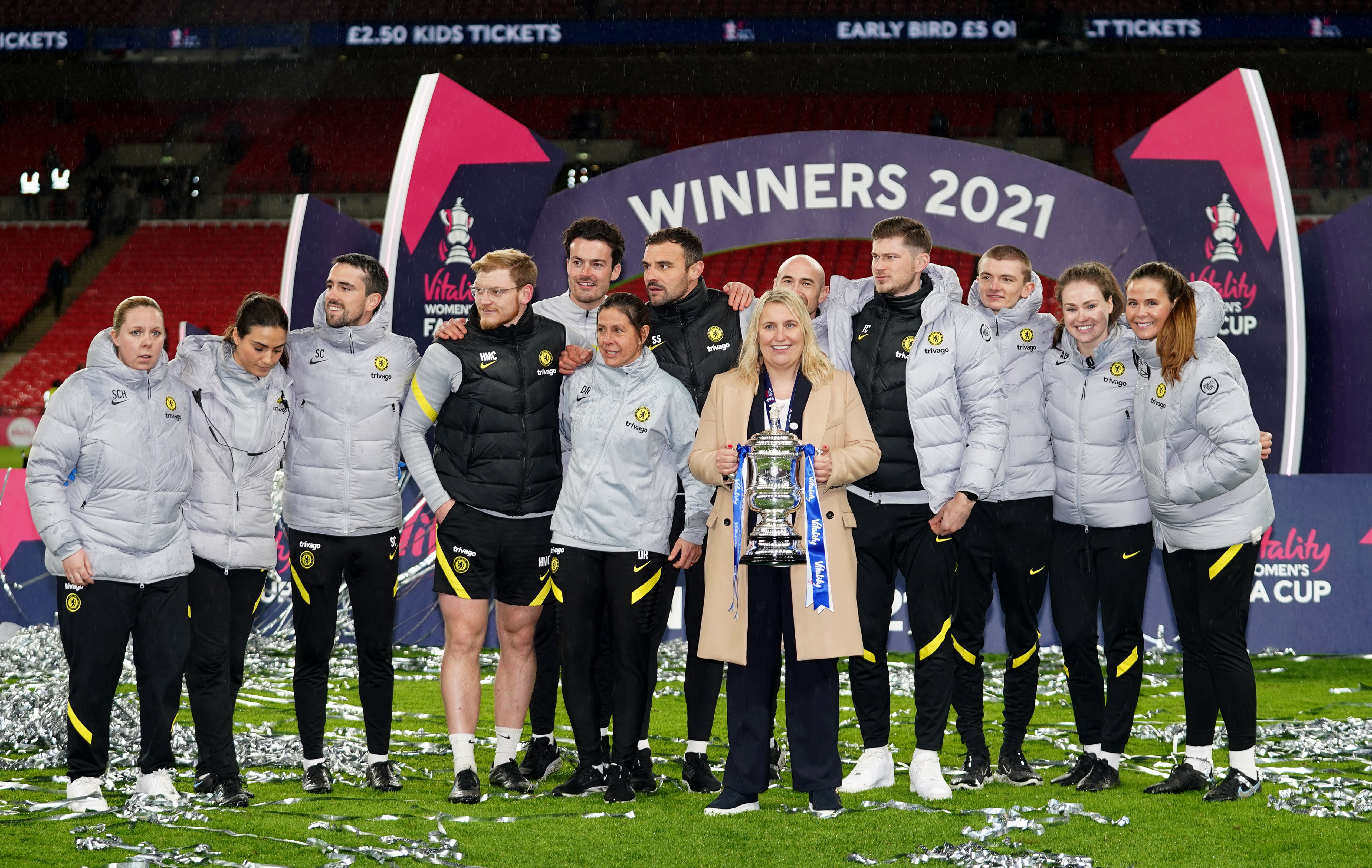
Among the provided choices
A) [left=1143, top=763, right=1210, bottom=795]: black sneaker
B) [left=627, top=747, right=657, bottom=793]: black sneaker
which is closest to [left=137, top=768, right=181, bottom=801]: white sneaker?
[left=627, top=747, right=657, bottom=793]: black sneaker

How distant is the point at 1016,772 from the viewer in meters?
4.96

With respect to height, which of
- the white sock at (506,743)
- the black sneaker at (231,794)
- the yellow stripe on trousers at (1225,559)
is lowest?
the black sneaker at (231,794)

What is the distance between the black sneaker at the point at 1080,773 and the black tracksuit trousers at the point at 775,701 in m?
1.00

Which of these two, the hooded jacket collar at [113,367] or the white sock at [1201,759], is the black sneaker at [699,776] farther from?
the hooded jacket collar at [113,367]

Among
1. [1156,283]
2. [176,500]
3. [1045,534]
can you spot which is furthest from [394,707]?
[1156,283]

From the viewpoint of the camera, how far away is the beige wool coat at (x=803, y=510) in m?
4.37

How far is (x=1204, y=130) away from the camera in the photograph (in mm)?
8461

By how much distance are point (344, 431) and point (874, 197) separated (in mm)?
4690

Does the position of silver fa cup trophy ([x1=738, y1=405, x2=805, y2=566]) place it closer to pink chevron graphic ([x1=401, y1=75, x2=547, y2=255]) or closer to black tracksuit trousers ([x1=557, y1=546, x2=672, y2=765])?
black tracksuit trousers ([x1=557, y1=546, x2=672, y2=765])

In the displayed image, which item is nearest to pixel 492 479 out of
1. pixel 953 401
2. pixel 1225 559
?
pixel 953 401

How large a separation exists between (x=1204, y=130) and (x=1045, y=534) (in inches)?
179

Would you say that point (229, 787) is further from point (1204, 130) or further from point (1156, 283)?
point (1204, 130)

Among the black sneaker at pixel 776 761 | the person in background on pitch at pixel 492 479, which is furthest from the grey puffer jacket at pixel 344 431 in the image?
the black sneaker at pixel 776 761

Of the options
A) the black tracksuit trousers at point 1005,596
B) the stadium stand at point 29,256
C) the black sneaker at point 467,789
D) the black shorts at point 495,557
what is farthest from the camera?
the stadium stand at point 29,256
